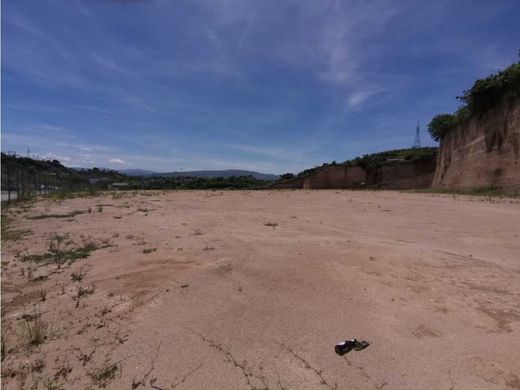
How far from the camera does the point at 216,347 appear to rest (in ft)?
8.54

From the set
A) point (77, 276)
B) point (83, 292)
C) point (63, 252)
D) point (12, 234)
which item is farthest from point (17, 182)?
point (83, 292)

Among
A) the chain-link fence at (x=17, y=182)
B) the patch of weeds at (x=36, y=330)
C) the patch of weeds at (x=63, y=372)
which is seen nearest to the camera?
the patch of weeds at (x=63, y=372)

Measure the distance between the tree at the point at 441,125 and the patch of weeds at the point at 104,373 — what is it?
29.0 m

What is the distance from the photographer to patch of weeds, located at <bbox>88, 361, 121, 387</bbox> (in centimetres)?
222

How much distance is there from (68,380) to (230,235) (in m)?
4.46

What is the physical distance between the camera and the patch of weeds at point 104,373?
2219mm

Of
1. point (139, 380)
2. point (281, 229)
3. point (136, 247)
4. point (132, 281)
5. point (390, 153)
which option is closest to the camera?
point (139, 380)

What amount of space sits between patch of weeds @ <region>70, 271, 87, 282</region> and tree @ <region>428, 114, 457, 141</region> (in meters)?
28.1

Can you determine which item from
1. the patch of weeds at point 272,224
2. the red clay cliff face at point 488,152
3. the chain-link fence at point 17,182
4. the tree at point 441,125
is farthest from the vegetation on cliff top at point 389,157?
the patch of weeds at point 272,224

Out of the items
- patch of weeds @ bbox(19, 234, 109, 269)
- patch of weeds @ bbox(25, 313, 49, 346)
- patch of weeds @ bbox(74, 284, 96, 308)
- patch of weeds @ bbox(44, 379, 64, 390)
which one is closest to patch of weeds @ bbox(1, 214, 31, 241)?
patch of weeds @ bbox(19, 234, 109, 269)

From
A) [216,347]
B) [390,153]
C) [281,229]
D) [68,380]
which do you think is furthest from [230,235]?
[390,153]

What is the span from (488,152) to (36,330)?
23.4 m

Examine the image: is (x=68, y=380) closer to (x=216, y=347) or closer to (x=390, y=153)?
(x=216, y=347)

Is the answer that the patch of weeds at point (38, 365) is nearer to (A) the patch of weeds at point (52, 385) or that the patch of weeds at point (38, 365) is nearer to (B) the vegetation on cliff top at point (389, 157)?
(A) the patch of weeds at point (52, 385)
